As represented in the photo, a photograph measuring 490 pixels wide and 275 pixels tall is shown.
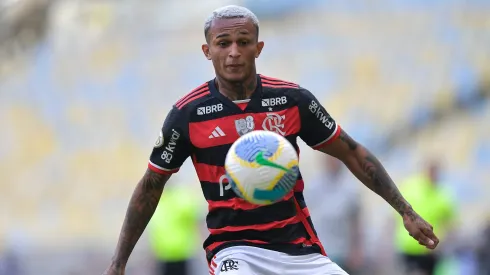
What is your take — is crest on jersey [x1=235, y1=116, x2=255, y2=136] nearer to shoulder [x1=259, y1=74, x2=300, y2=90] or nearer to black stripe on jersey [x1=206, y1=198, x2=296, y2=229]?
shoulder [x1=259, y1=74, x2=300, y2=90]

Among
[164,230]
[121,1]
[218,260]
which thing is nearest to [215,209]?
[218,260]

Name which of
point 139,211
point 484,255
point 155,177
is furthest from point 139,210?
point 484,255

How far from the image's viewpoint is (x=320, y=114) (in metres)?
6.44

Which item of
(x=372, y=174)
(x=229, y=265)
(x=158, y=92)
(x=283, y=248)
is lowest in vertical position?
(x=229, y=265)

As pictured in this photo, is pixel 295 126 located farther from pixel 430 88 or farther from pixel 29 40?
pixel 29 40

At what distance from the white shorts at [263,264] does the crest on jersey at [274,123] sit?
2.28 feet

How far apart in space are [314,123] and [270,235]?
741 millimetres

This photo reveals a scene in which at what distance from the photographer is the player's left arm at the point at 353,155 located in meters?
6.33

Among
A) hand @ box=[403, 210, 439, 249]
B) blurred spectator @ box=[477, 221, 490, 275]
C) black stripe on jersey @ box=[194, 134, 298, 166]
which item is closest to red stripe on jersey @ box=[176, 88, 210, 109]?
black stripe on jersey @ box=[194, 134, 298, 166]

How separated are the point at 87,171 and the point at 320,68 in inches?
187

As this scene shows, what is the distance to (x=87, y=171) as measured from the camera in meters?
20.0

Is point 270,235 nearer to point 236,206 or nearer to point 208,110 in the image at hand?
point 236,206

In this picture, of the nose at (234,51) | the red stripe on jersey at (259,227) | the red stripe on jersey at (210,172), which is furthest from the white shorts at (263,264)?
the nose at (234,51)

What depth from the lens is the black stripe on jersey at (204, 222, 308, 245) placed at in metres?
6.18
